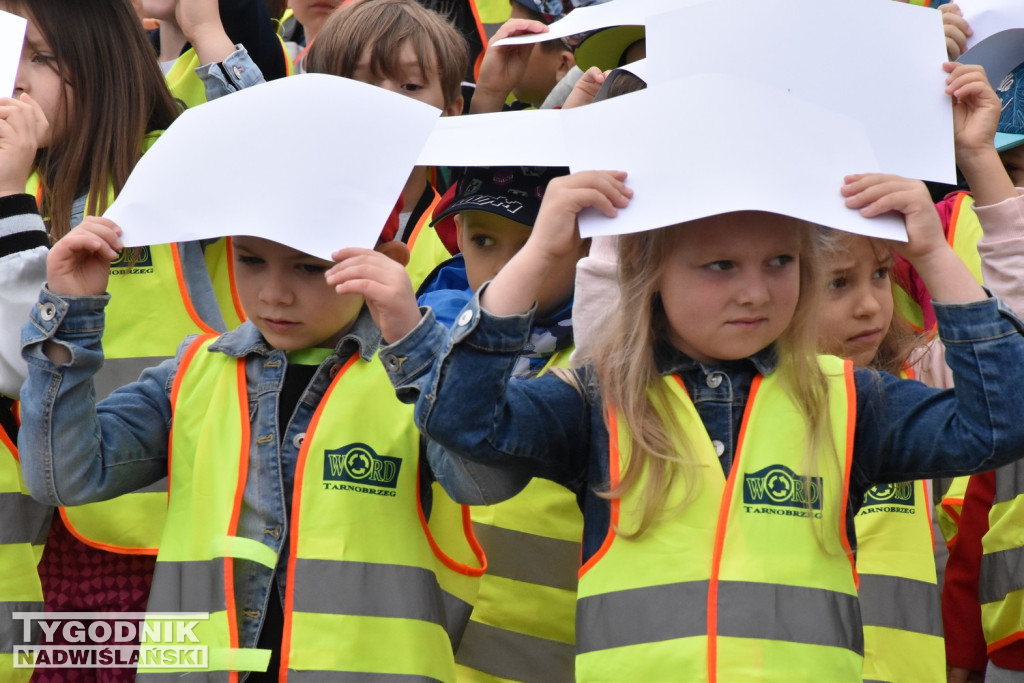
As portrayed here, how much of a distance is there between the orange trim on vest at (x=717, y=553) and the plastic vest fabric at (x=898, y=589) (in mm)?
989

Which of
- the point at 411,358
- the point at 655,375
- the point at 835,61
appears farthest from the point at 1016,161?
the point at 411,358

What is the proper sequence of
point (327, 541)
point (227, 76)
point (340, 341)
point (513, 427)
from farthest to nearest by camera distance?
point (227, 76)
point (340, 341)
point (327, 541)
point (513, 427)

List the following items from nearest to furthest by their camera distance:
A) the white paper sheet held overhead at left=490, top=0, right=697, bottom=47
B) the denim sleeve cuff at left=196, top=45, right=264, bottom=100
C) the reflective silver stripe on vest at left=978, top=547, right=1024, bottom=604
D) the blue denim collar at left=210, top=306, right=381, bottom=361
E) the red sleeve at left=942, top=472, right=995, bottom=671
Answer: the white paper sheet held overhead at left=490, top=0, right=697, bottom=47
the blue denim collar at left=210, top=306, right=381, bottom=361
the reflective silver stripe on vest at left=978, top=547, right=1024, bottom=604
the red sleeve at left=942, top=472, right=995, bottom=671
the denim sleeve cuff at left=196, top=45, right=264, bottom=100

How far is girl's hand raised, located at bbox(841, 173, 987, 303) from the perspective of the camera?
8.16 feet

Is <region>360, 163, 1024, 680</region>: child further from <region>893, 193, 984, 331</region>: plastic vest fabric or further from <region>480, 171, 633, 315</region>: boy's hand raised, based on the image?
<region>893, 193, 984, 331</region>: plastic vest fabric

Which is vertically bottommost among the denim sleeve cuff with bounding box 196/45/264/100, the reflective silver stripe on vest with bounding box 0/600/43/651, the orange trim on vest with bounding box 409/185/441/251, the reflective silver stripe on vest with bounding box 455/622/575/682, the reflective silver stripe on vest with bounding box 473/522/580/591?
the reflective silver stripe on vest with bounding box 455/622/575/682

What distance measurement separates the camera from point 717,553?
2535 mm

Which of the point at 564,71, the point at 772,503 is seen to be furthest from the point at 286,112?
the point at 564,71

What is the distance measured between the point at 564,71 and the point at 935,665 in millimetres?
2642

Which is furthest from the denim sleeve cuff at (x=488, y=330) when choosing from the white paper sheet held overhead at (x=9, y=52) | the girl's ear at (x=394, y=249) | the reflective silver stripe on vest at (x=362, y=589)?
the white paper sheet held overhead at (x=9, y=52)

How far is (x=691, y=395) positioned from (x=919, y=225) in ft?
1.80

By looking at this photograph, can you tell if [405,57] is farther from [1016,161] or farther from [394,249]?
[1016,161]

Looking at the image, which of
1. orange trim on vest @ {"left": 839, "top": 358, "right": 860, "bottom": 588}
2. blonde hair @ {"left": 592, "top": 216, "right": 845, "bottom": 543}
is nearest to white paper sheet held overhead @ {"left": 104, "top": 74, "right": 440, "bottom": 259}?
blonde hair @ {"left": 592, "top": 216, "right": 845, "bottom": 543}

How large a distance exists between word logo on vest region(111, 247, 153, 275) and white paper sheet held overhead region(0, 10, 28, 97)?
1.69ft
